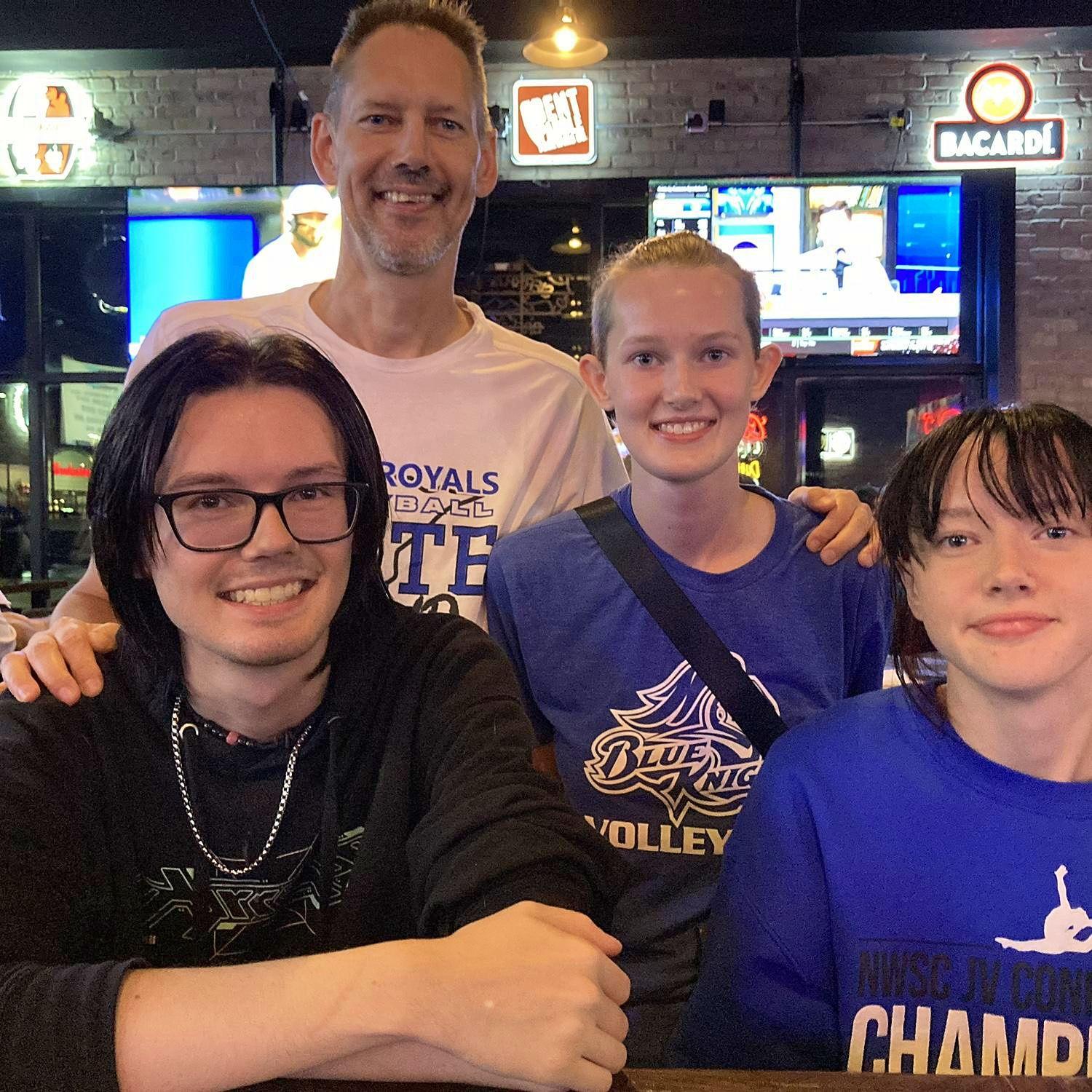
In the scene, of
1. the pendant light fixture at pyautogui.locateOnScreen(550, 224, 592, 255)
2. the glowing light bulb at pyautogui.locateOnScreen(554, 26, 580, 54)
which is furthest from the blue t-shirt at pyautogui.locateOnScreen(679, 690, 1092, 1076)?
the pendant light fixture at pyautogui.locateOnScreen(550, 224, 592, 255)

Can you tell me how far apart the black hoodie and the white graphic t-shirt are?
0.62m

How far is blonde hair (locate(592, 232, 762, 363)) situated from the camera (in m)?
1.69

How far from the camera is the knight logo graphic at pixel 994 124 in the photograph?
5664mm

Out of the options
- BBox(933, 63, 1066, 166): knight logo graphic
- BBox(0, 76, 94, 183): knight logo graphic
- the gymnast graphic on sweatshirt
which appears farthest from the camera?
BBox(0, 76, 94, 183): knight logo graphic

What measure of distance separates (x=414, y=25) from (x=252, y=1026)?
69.1 inches

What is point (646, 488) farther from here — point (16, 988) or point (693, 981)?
point (16, 988)

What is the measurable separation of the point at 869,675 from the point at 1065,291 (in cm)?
494

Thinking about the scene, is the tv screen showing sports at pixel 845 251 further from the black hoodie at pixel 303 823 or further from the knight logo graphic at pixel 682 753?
the black hoodie at pixel 303 823

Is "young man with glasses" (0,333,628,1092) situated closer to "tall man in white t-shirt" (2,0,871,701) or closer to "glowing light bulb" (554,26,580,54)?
"tall man in white t-shirt" (2,0,871,701)

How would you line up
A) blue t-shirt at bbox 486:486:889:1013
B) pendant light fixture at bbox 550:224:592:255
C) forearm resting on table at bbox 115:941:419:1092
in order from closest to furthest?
forearm resting on table at bbox 115:941:419:1092 → blue t-shirt at bbox 486:486:889:1013 → pendant light fixture at bbox 550:224:592:255

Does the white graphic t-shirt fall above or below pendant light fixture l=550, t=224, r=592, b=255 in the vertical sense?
below

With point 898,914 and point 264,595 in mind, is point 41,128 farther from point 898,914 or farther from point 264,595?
point 898,914

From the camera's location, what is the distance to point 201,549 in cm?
113

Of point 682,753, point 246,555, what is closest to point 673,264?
point 682,753
